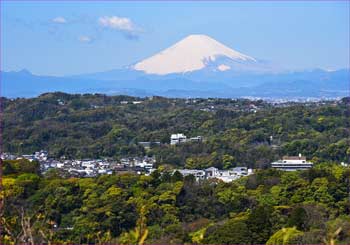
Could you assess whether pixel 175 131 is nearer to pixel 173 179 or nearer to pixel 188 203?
pixel 173 179

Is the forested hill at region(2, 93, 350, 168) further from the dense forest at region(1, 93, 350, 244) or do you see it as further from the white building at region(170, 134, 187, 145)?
the white building at region(170, 134, 187, 145)

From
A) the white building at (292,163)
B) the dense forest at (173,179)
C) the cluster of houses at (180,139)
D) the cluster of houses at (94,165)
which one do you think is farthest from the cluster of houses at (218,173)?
the cluster of houses at (180,139)

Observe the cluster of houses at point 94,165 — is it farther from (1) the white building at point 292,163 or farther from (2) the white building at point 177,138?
(1) the white building at point 292,163

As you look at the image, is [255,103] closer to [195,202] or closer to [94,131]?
[94,131]

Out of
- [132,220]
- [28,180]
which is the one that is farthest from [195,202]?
[28,180]

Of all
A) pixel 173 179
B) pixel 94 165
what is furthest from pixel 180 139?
pixel 173 179
